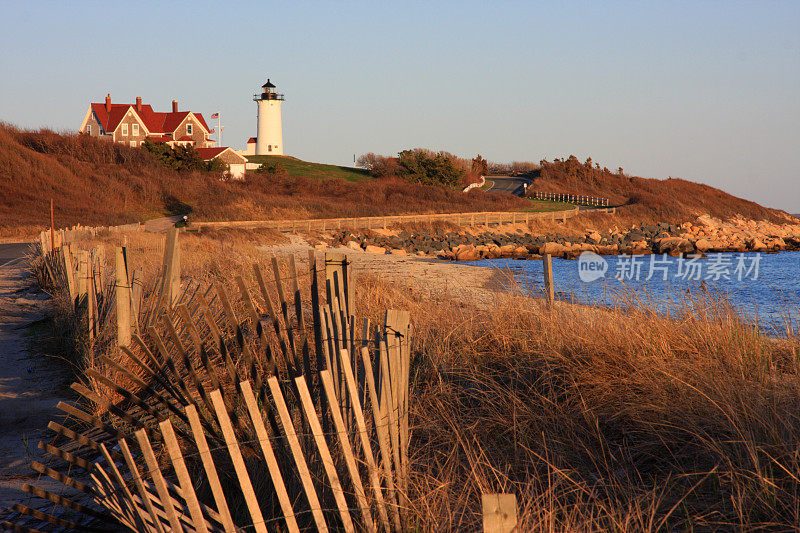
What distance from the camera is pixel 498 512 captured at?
198cm

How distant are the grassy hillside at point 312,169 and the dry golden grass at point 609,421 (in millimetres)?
58705

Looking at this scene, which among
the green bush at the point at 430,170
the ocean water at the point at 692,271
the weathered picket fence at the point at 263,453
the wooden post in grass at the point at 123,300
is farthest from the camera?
the green bush at the point at 430,170

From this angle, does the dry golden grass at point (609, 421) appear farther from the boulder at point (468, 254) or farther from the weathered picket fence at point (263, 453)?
the boulder at point (468, 254)

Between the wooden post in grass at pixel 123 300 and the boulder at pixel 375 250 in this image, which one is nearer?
the wooden post in grass at pixel 123 300

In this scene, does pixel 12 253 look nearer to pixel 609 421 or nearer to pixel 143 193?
pixel 143 193

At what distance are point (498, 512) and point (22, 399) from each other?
5102mm

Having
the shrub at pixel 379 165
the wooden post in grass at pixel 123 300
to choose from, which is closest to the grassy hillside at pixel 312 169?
the shrub at pixel 379 165

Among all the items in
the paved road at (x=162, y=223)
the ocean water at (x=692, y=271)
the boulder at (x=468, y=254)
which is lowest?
the ocean water at (x=692, y=271)

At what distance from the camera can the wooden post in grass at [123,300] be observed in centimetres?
546

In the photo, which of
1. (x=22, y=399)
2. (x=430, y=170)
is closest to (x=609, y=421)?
(x=22, y=399)

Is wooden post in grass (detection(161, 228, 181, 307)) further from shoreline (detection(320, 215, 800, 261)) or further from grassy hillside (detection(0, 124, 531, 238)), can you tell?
grassy hillside (detection(0, 124, 531, 238))

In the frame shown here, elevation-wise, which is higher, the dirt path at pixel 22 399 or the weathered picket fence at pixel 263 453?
the weathered picket fence at pixel 263 453

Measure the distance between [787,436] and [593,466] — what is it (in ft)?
3.21

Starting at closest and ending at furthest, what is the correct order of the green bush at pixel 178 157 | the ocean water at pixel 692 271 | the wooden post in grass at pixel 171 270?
the wooden post in grass at pixel 171 270, the ocean water at pixel 692 271, the green bush at pixel 178 157
